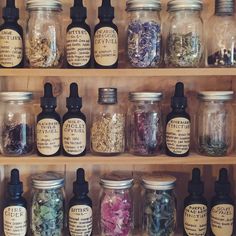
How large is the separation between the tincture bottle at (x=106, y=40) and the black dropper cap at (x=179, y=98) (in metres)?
0.13

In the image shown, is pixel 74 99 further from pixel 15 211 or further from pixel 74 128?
pixel 15 211

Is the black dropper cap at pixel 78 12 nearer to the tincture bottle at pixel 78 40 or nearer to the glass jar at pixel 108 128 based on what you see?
the tincture bottle at pixel 78 40

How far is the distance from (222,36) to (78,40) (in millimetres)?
271

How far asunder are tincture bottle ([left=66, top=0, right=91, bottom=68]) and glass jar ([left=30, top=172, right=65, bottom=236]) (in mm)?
225

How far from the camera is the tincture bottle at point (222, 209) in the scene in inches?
36.4

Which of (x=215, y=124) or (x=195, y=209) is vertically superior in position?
(x=215, y=124)

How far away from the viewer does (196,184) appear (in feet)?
3.06

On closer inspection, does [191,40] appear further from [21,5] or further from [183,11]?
[21,5]

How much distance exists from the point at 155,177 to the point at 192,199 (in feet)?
0.27

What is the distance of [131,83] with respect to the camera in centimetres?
99

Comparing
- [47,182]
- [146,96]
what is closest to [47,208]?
[47,182]

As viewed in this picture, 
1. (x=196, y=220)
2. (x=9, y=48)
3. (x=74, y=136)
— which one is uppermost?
(x=9, y=48)

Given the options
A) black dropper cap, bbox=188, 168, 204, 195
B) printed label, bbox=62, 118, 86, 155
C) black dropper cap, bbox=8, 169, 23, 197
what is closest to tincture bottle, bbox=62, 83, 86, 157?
printed label, bbox=62, 118, 86, 155

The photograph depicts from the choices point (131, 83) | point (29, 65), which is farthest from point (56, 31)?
point (131, 83)
